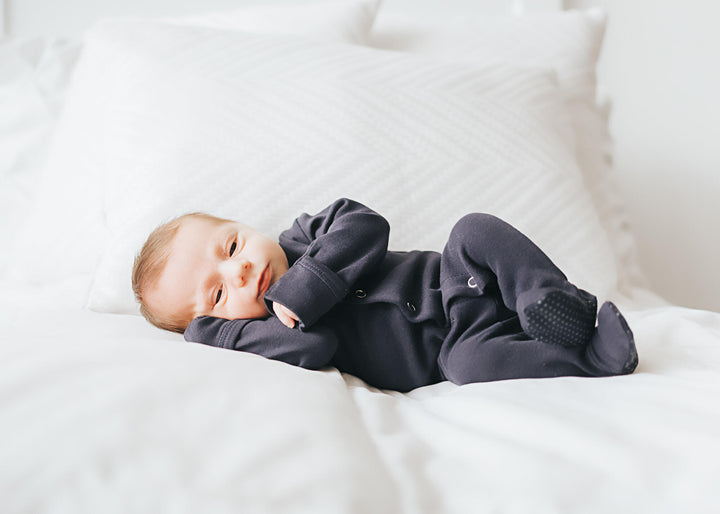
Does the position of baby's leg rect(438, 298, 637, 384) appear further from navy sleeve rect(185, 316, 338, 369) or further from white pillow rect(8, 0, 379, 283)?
white pillow rect(8, 0, 379, 283)

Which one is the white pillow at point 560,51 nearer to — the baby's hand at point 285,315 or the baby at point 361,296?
the baby at point 361,296

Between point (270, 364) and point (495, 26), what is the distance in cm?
119

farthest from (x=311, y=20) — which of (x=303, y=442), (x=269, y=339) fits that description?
(x=303, y=442)

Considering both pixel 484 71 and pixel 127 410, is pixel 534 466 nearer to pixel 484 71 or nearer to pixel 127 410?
pixel 127 410

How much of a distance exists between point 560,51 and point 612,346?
103 cm

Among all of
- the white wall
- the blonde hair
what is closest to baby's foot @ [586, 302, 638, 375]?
the blonde hair

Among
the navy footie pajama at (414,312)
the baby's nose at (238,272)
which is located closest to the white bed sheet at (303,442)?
the navy footie pajama at (414,312)

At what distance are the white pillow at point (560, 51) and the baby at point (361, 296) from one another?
0.68m

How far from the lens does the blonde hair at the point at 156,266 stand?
3.15 feet

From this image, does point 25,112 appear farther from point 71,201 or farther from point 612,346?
point 612,346

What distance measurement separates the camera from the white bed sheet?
0.43 meters

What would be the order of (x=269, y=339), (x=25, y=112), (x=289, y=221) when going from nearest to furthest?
(x=269, y=339) < (x=289, y=221) < (x=25, y=112)

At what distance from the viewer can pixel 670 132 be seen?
6.95 feet

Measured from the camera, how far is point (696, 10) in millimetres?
1989
